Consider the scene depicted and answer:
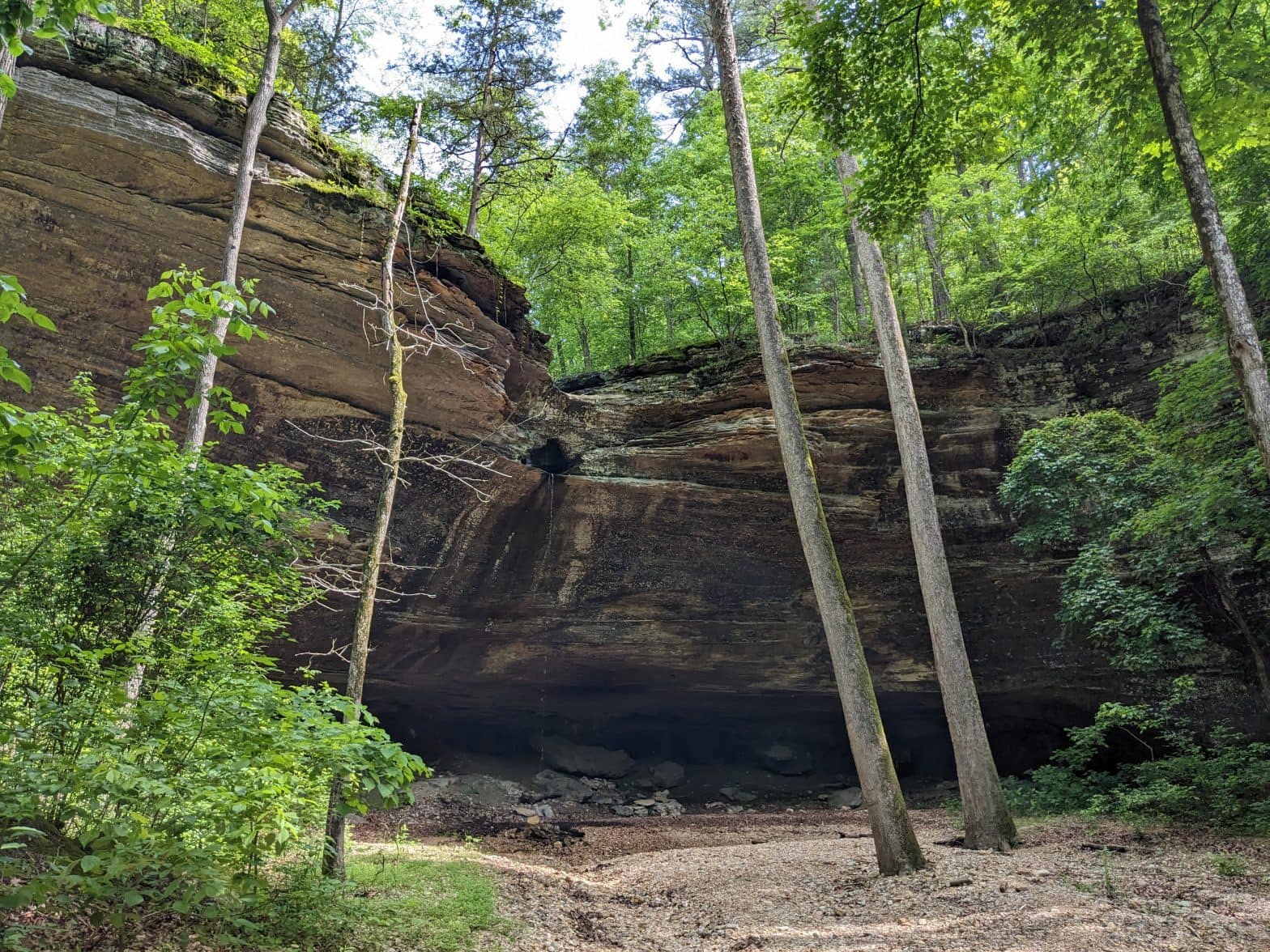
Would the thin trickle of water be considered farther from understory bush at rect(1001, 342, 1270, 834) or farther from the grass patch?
understory bush at rect(1001, 342, 1270, 834)

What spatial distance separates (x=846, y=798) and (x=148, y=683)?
14098 millimetres

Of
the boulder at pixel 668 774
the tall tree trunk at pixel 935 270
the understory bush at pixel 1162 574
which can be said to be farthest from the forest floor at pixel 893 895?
the tall tree trunk at pixel 935 270

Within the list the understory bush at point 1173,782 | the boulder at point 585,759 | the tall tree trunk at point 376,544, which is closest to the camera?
the tall tree trunk at point 376,544

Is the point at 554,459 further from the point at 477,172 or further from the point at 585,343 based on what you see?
the point at 585,343

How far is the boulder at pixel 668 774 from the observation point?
52.5 feet

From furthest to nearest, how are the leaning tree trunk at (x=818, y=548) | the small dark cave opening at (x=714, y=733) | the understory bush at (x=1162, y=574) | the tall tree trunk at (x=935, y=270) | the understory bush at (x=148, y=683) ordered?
the tall tree trunk at (x=935, y=270) → the small dark cave opening at (x=714, y=733) → the understory bush at (x=1162, y=574) → the leaning tree trunk at (x=818, y=548) → the understory bush at (x=148, y=683)

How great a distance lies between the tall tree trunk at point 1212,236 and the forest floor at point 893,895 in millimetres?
3775

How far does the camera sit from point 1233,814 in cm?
861

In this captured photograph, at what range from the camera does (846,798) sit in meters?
15.0

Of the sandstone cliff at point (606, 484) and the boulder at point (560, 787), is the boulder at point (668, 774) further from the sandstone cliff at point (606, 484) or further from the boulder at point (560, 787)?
the boulder at point (560, 787)

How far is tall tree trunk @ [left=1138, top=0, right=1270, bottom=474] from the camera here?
6.07 m

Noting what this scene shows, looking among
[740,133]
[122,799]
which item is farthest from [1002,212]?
[122,799]

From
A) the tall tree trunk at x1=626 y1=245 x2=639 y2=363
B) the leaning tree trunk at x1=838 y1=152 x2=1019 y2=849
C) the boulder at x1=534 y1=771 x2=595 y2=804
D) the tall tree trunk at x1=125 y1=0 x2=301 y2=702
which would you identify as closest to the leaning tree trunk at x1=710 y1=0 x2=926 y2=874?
the leaning tree trunk at x1=838 y1=152 x2=1019 y2=849

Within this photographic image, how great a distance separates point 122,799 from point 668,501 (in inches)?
446
